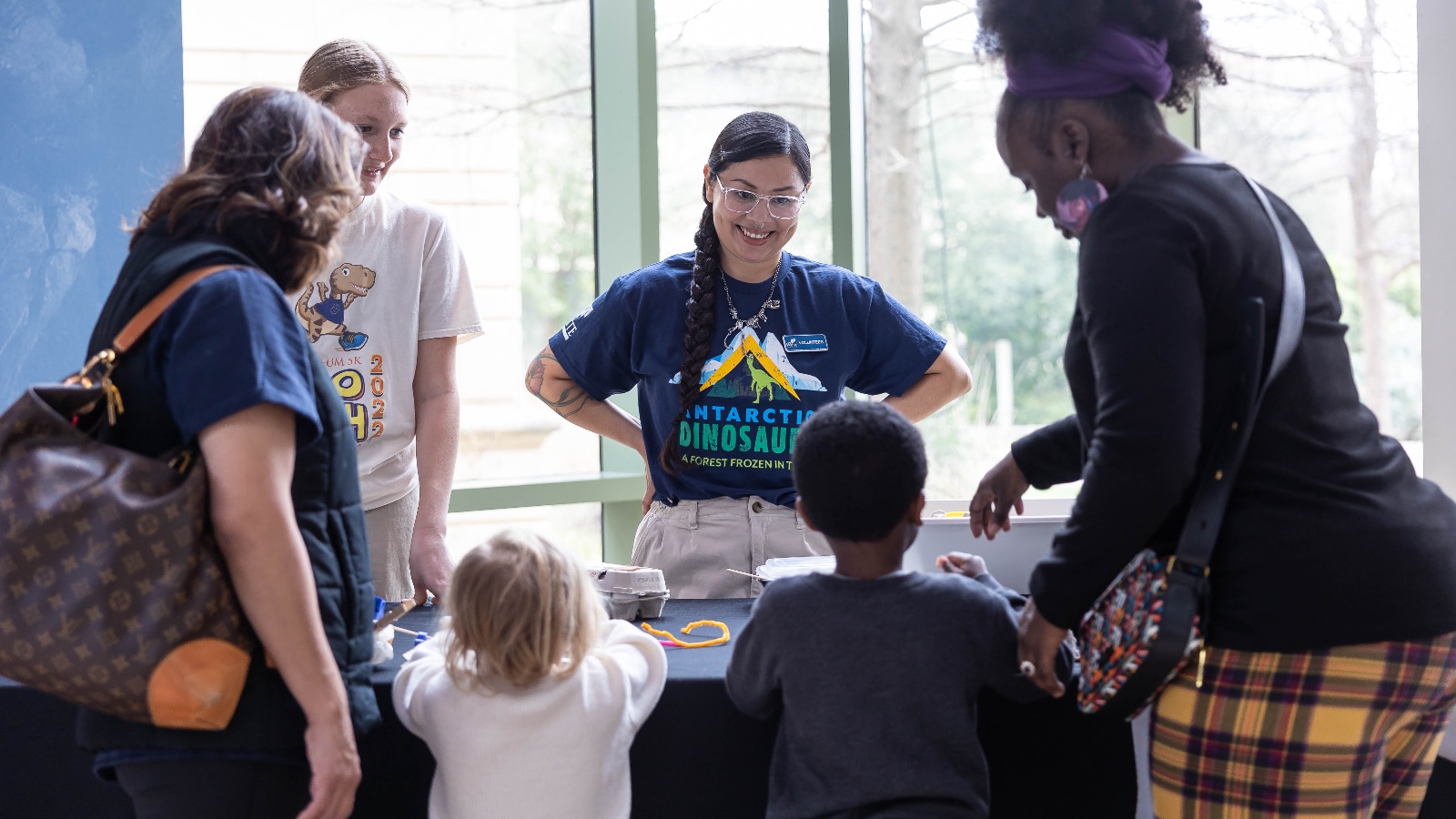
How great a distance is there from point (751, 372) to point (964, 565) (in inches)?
32.9

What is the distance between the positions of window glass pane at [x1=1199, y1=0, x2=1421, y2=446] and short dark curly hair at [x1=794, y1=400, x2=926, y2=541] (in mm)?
2722

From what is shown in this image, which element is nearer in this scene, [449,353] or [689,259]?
[449,353]

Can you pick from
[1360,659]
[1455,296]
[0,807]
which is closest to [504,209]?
[0,807]

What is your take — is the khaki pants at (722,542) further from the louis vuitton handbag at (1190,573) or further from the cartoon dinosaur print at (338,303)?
the louis vuitton handbag at (1190,573)

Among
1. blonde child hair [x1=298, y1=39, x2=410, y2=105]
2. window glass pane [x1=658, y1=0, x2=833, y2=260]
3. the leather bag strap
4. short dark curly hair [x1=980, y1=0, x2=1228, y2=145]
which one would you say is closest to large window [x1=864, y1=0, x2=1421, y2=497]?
window glass pane [x1=658, y1=0, x2=833, y2=260]

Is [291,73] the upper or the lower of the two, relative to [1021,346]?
upper

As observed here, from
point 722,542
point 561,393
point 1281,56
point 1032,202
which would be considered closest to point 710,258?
point 561,393

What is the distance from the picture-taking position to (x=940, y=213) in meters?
3.88

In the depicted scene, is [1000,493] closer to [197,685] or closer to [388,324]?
[197,685]

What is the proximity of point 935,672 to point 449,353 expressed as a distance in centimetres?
134

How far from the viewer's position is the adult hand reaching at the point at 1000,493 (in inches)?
67.0

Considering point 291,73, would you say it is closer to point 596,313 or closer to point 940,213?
point 596,313

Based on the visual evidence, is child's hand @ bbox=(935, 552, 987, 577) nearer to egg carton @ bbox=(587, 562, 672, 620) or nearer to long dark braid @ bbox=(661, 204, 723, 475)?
egg carton @ bbox=(587, 562, 672, 620)

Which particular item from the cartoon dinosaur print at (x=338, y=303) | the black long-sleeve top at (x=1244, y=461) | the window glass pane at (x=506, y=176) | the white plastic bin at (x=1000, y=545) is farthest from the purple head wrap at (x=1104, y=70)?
the window glass pane at (x=506, y=176)
